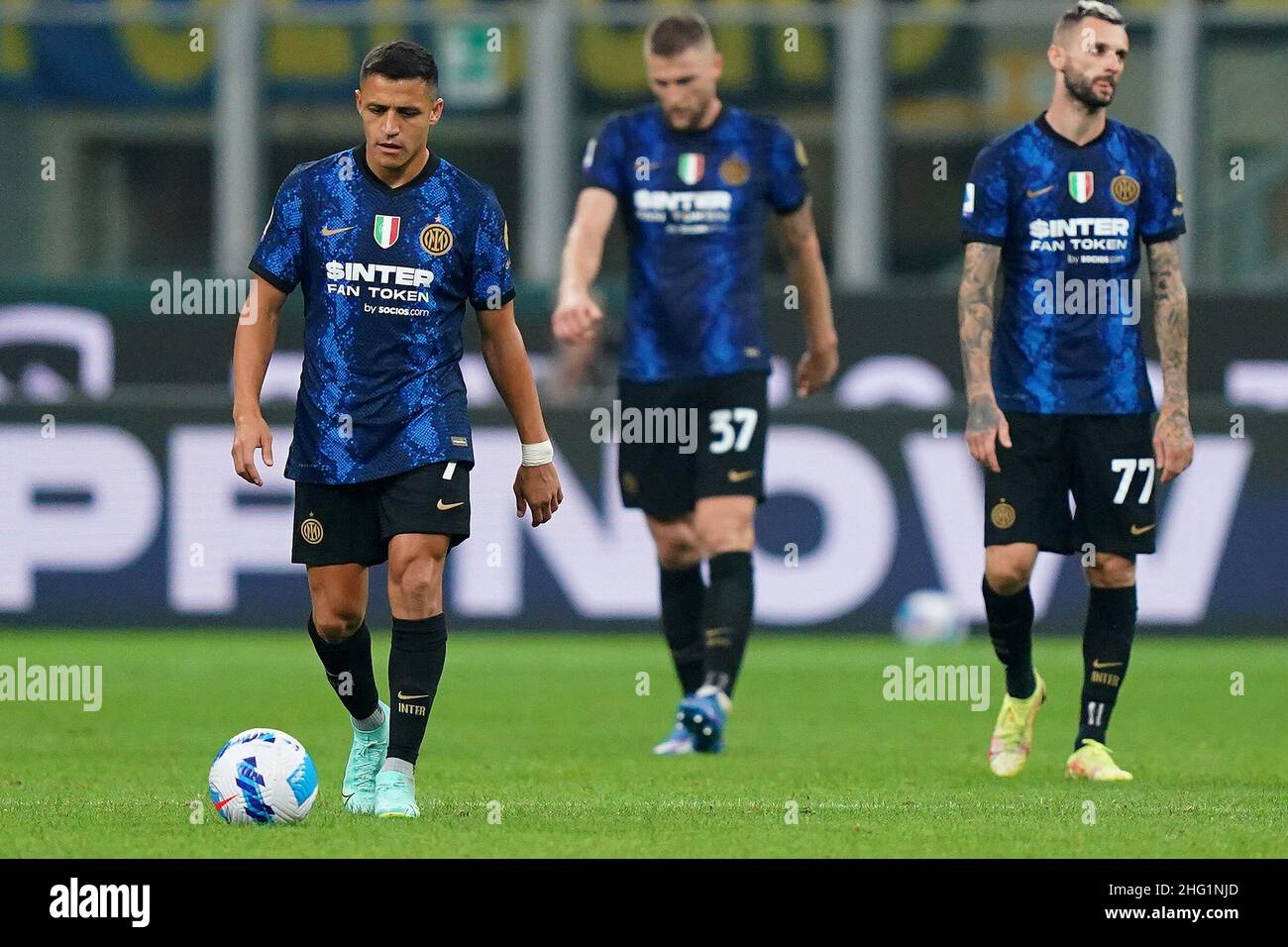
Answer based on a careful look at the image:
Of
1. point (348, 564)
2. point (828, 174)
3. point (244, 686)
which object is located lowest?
point (244, 686)

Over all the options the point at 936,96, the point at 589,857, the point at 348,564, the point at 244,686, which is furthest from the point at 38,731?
the point at 936,96

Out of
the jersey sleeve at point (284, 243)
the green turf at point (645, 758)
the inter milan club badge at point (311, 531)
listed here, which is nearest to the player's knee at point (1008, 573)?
the green turf at point (645, 758)

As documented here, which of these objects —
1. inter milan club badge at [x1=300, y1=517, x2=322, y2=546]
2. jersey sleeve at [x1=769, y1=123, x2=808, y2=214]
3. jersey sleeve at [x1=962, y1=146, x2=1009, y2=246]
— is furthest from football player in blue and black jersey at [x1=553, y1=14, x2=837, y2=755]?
inter milan club badge at [x1=300, y1=517, x2=322, y2=546]

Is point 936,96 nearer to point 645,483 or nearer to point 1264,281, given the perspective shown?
point 1264,281

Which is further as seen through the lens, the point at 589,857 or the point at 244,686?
the point at 244,686

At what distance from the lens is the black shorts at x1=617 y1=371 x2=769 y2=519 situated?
8.47 metres

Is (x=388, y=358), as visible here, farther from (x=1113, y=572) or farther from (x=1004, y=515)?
(x=1113, y=572)

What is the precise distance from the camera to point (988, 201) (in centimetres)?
755

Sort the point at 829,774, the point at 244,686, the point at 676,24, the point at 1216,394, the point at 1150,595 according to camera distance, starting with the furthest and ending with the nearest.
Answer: the point at 1216,394, the point at 1150,595, the point at 244,686, the point at 676,24, the point at 829,774

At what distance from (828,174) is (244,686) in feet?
20.6

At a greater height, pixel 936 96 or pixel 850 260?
pixel 936 96

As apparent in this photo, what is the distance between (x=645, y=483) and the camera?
862 cm

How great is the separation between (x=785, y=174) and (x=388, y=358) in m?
2.59

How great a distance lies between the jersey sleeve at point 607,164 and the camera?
8672 mm
